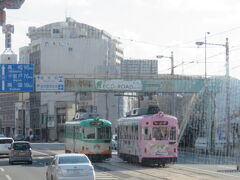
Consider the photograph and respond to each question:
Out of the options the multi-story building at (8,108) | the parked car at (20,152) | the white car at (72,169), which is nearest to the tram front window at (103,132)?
the parked car at (20,152)

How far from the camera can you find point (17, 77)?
2055 inches

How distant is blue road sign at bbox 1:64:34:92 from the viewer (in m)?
52.0

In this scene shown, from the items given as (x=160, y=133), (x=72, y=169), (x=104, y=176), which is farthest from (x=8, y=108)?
(x=72, y=169)

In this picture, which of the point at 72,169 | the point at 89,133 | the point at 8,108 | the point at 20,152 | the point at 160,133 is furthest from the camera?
the point at 8,108

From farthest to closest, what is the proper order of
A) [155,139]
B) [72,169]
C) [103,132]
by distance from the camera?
[103,132], [155,139], [72,169]

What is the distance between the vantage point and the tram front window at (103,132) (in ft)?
131

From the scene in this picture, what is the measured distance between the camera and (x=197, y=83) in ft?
190

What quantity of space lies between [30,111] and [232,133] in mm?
80644

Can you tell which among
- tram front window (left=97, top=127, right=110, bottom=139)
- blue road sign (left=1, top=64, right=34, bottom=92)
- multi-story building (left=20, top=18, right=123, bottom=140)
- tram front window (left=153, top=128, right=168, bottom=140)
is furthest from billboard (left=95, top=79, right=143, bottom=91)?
multi-story building (left=20, top=18, right=123, bottom=140)

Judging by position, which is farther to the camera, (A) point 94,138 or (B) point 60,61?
(B) point 60,61

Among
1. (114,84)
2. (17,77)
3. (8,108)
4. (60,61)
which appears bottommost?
(8,108)

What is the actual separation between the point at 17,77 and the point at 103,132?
15195 mm

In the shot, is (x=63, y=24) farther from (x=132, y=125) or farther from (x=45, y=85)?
(x=132, y=125)

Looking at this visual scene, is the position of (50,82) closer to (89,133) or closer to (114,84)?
(114,84)
